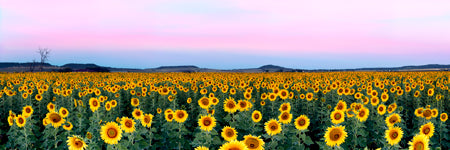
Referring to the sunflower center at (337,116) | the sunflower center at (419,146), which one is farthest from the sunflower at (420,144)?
the sunflower center at (337,116)

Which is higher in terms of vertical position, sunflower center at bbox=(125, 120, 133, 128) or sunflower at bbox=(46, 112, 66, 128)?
sunflower center at bbox=(125, 120, 133, 128)

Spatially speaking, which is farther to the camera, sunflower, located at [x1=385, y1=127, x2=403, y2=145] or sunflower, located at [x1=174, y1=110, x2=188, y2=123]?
sunflower, located at [x1=174, y1=110, x2=188, y2=123]

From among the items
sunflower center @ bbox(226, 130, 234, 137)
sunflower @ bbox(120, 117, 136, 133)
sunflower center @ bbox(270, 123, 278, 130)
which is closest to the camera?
sunflower center @ bbox(226, 130, 234, 137)

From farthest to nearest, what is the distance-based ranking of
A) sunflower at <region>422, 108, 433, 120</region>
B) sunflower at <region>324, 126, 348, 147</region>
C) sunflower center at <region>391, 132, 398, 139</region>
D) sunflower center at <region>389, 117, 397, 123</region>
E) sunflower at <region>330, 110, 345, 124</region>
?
sunflower at <region>422, 108, 433, 120</region> < sunflower center at <region>389, 117, 397, 123</region> < sunflower at <region>330, 110, 345, 124</region> < sunflower center at <region>391, 132, 398, 139</region> < sunflower at <region>324, 126, 348, 147</region>

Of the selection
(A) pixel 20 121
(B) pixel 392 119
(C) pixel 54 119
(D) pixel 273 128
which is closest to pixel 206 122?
(D) pixel 273 128

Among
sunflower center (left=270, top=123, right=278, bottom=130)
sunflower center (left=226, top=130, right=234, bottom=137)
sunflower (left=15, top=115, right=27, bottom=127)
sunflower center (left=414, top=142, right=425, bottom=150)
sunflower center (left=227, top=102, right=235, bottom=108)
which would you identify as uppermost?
sunflower center (left=227, top=102, right=235, bottom=108)

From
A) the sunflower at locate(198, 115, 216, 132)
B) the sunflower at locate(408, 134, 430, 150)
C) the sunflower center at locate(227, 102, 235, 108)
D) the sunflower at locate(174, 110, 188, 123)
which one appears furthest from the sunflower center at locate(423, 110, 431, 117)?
the sunflower at locate(174, 110, 188, 123)

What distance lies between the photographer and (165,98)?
1390 cm

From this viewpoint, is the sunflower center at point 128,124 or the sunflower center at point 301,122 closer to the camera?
the sunflower center at point 128,124

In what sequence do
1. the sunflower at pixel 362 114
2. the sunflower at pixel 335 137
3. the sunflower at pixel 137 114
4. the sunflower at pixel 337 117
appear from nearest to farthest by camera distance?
1. the sunflower at pixel 335 137
2. the sunflower at pixel 337 117
3. the sunflower at pixel 137 114
4. the sunflower at pixel 362 114

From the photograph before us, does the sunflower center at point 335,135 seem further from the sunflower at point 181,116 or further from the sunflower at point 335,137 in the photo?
the sunflower at point 181,116

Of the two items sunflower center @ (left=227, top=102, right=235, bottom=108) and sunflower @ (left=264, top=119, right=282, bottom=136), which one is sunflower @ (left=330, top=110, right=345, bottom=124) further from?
sunflower center @ (left=227, top=102, right=235, bottom=108)

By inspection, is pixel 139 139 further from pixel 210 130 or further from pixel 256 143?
pixel 256 143

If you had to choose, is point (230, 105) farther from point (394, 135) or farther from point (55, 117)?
point (55, 117)
